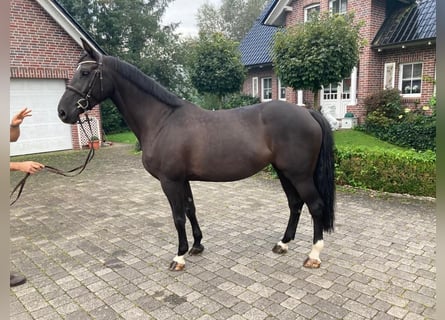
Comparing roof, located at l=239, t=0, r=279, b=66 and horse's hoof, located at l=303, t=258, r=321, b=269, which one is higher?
roof, located at l=239, t=0, r=279, b=66

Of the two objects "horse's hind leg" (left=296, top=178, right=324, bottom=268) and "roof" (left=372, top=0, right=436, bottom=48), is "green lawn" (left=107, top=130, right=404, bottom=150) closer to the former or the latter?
"roof" (left=372, top=0, right=436, bottom=48)

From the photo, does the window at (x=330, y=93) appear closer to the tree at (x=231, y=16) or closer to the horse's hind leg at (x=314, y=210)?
the horse's hind leg at (x=314, y=210)

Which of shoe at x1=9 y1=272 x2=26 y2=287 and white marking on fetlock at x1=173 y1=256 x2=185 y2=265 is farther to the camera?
white marking on fetlock at x1=173 y1=256 x2=185 y2=265

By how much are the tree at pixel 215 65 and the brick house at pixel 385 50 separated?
302 cm

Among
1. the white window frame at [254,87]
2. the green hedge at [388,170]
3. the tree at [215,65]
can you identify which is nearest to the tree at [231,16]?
the white window frame at [254,87]

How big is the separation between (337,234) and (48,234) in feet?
11.7

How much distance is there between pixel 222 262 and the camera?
3.21 metres

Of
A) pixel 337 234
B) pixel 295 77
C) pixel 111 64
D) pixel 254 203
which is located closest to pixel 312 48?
pixel 295 77

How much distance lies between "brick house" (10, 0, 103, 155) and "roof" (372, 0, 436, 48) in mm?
9901

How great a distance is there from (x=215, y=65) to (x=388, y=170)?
7268 millimetres

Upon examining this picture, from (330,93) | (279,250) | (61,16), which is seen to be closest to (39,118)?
(61,16)

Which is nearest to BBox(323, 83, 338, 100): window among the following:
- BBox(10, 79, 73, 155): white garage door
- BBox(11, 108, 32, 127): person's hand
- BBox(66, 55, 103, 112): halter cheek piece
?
BBox(10, 79, 73, 155): white garage door

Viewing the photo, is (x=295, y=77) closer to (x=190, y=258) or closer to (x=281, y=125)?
(x=281, y=125)

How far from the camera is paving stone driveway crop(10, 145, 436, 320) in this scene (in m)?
2.45
